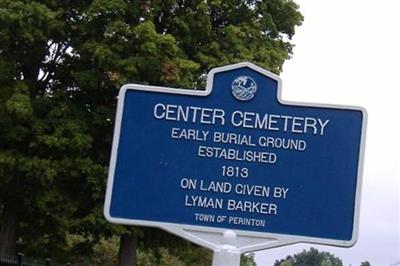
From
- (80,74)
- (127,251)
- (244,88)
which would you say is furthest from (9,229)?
(244,88)

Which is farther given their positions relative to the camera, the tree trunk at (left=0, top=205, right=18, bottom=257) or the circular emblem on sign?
the tree trunk at (left=0, top=205, right=18, bottom=257)

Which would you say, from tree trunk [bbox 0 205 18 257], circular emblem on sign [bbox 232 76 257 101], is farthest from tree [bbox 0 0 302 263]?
circular emblem on sign [bbox 232 76 257 101]

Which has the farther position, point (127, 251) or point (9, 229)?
point (127, 251)

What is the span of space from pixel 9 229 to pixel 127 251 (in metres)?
2.77

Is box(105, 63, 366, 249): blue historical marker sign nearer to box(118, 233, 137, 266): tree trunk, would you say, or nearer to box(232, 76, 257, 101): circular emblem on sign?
box(232, 76, 257, 101): circular emblem on sign

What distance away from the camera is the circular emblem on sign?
587cm

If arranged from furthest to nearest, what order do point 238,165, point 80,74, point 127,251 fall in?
point 127,251, point 80,74, point 238,165

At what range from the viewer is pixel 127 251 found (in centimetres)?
2019

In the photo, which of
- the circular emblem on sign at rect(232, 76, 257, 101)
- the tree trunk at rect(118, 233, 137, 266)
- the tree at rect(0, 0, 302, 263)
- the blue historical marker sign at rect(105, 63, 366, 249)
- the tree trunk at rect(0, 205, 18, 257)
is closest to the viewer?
the blue historical marker sign at rect(105, 63, 366, 249)

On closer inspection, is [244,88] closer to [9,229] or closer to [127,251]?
[9,229]

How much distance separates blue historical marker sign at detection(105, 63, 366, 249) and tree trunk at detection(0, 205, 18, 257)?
1437 centimetres

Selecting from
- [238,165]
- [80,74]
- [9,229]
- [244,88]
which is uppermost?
[80,74]

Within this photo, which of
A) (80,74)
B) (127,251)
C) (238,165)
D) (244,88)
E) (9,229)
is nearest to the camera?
(238,165)

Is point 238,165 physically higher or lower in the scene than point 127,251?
higher
